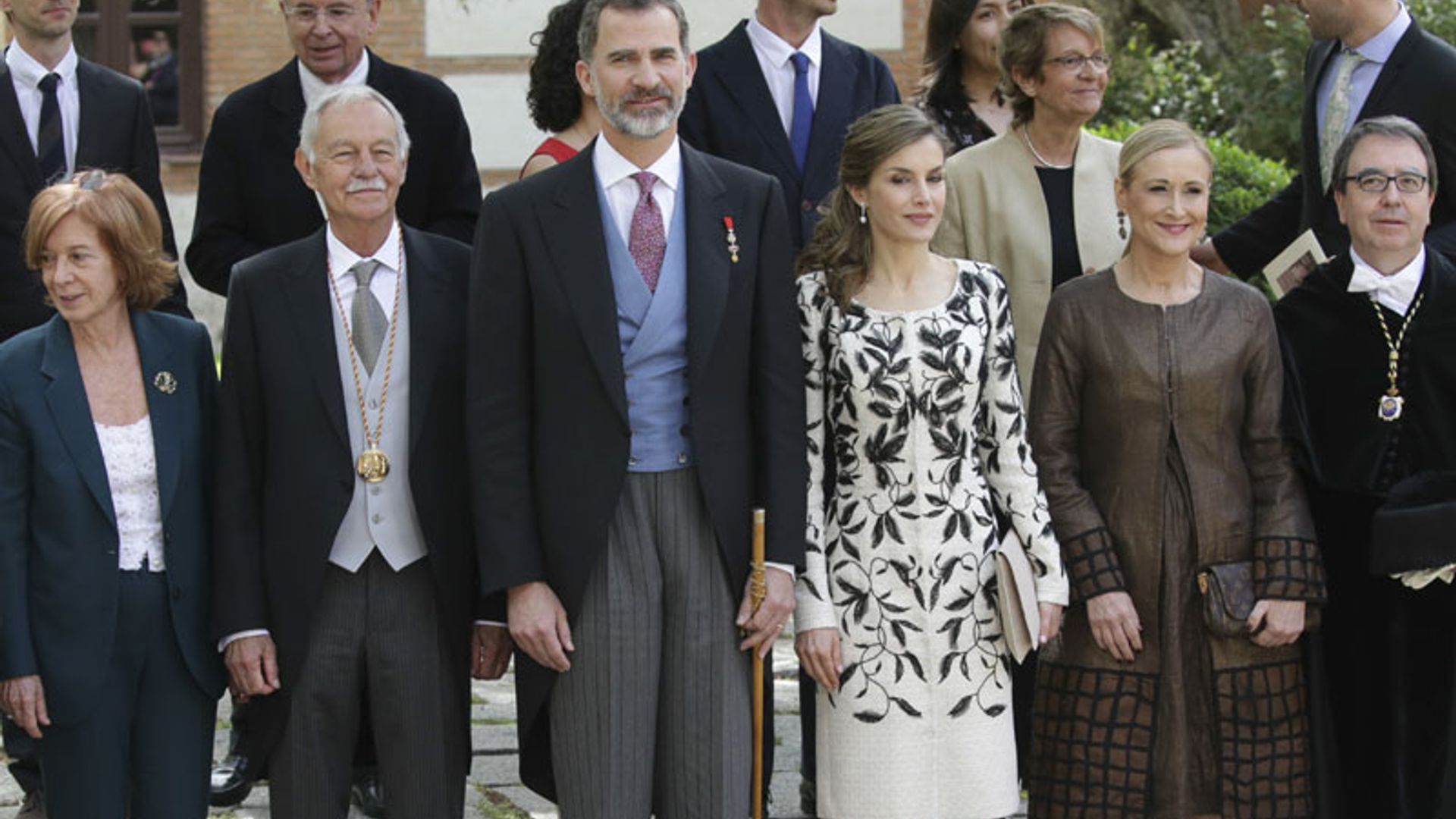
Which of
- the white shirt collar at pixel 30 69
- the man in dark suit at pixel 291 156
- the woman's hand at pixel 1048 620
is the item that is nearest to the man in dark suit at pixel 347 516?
the man in dark suit at pixel 291 156

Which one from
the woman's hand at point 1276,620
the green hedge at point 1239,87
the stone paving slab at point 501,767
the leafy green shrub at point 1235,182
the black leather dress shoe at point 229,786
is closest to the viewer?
the woman's hand at point 1276,620

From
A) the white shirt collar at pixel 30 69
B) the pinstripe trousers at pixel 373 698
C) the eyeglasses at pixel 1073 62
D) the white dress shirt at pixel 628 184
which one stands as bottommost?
the pinstripe trousers at pixel 373 698

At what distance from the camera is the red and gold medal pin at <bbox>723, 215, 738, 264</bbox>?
165 inches

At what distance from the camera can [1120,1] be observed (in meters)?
15.4

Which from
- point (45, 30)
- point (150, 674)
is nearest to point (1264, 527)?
point (150, 674)

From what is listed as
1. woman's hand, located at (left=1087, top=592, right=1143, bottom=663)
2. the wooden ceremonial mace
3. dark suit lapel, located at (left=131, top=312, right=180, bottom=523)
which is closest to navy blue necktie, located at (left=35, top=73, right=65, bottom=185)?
dark suit lapel, located at (left=131, top=312, right=180, bottom=523)

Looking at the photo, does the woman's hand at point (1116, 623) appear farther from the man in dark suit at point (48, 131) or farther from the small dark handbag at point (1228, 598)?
the man in dark suit at point (48, 131)

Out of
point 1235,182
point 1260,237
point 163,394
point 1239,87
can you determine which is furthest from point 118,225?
point 1239,87

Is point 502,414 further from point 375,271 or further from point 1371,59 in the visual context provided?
point 1371,59

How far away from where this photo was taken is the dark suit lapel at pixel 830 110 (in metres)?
5.36

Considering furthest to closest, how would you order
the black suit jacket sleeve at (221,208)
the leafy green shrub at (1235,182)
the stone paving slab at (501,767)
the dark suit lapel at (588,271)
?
the leafy green shrub at (1235,182) < the stone paving slab at (501,767) < the black suit jacket sleeve at (221,208) < the dark suit lapel at (588,271)

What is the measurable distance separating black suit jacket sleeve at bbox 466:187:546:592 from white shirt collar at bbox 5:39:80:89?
73.2 inches

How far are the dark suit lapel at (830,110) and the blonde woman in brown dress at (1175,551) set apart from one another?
0.99 meters

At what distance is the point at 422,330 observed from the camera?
14.2 ft
